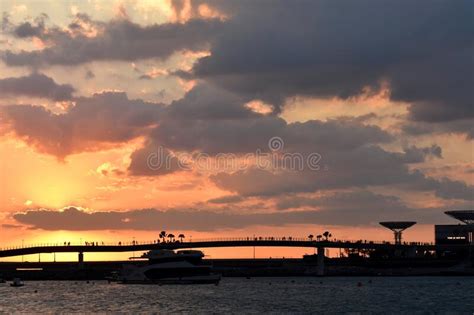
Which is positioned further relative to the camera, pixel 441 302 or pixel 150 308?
pixel 441 302

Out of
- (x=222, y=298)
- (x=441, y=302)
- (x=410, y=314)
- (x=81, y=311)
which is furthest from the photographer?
(x=222, y=298)

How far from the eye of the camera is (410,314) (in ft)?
520

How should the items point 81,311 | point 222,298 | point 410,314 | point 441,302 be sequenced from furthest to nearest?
point 222,298
point 441,302
point 81,311
point 410,314

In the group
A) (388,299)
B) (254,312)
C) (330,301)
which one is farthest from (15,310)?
(388,299)

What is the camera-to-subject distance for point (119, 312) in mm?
165375

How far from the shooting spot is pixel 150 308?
173 meters

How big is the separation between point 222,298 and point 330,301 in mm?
21746

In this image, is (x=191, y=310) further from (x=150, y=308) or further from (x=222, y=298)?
(x=222, y=298)

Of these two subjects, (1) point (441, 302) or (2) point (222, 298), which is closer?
(1) point (441, 302)

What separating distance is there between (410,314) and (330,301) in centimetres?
3198

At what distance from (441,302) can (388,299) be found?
45.2 ft

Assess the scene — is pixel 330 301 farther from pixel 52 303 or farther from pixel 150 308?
pixel 52 303

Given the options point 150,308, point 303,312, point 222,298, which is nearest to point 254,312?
point 303,312

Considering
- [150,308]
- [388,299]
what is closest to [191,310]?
[150,308]
